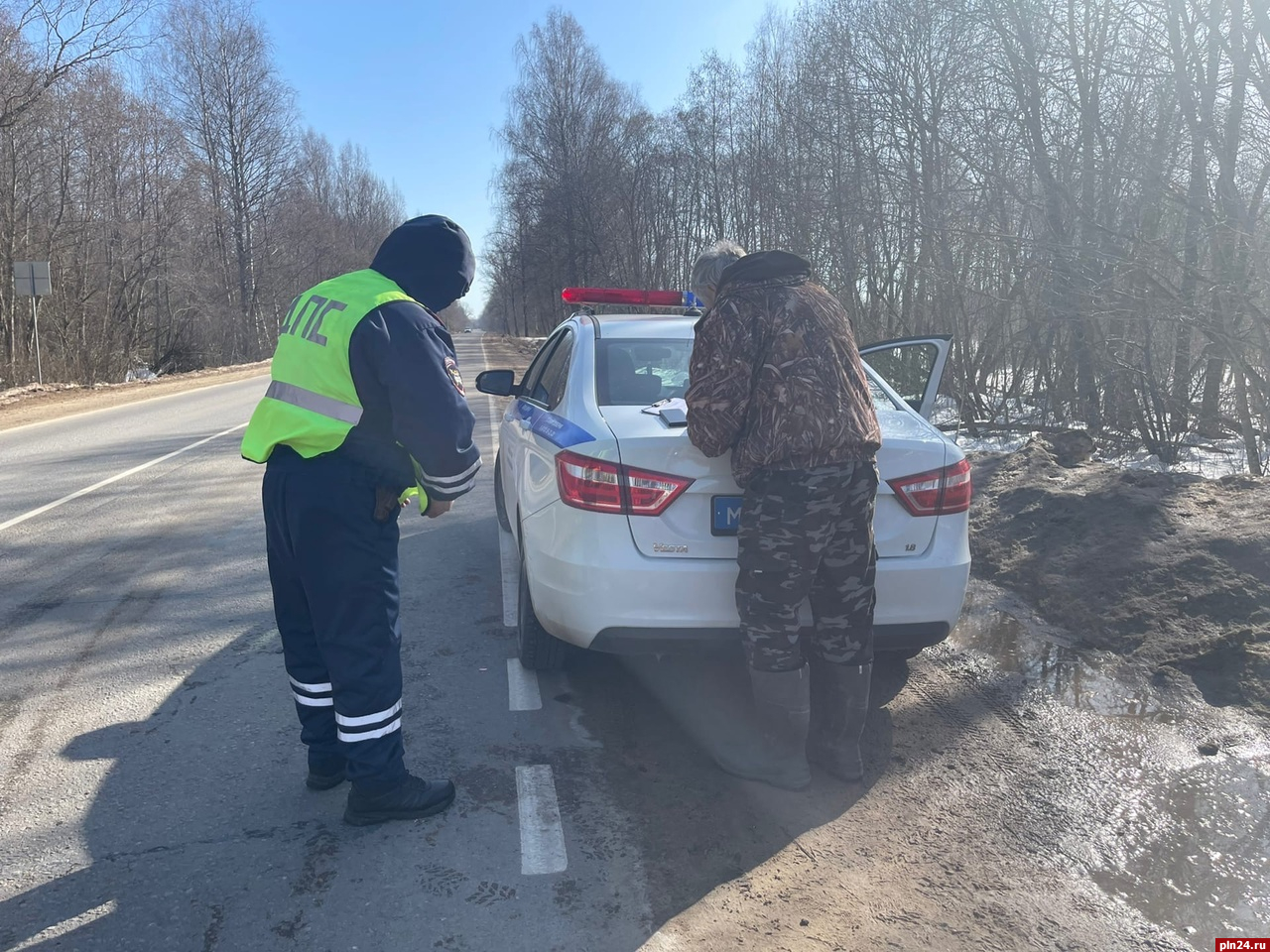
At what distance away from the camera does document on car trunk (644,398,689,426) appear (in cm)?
362

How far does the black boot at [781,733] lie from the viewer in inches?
131

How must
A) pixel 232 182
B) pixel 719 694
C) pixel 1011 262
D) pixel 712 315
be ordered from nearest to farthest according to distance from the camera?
1. pixel 712 315
2. pixel 719 694
3. pixel 1011 262
4. pixel 232 182

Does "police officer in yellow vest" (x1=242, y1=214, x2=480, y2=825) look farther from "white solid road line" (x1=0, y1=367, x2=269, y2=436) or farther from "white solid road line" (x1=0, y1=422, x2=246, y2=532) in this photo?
"white solid road line" (x1=0, y1=367, x2=269, y2=436)

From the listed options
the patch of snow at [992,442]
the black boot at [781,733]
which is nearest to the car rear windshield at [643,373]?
the black boot at [781,733]

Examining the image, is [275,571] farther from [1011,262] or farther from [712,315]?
[1011,262]

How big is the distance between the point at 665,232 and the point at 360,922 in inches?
1618

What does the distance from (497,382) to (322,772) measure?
115 inches

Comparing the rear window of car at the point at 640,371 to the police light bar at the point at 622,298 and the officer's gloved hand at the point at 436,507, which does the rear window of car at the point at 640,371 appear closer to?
the officer's gloved hand at the point at 436,507

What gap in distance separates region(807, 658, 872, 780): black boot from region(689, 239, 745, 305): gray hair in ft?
4.88

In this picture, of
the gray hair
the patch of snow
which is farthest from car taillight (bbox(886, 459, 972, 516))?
the patch of snow

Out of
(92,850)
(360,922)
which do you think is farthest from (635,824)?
(92,850)

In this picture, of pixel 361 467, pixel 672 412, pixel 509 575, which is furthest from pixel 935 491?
pixel 509 575

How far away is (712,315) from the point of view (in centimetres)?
329

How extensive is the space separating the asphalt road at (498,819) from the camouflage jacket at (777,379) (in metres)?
1.22
